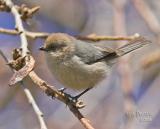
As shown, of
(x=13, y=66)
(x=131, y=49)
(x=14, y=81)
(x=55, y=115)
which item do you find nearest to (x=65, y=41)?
(x=131, y=49)

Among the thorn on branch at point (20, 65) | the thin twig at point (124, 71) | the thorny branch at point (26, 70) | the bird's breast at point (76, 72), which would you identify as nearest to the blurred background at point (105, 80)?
the thin twig at point (124, 71)

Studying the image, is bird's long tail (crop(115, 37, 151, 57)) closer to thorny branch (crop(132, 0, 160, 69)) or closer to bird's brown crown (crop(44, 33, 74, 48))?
thorny branch (crop(132, 0, 160, 69))

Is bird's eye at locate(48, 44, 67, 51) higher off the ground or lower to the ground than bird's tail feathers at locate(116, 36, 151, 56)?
higher

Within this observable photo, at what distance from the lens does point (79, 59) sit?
2.87m

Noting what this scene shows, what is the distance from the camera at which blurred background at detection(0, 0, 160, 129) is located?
2840mm

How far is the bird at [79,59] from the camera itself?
273 centimetres

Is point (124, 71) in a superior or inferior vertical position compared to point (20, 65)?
inferior

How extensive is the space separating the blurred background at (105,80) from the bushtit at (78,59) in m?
0.13

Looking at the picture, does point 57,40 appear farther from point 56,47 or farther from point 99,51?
point 99,51

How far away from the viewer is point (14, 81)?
170cm

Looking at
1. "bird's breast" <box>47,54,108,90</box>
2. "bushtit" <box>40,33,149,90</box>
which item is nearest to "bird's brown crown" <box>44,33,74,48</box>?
"bushtit" <box>40,33,149,90</box>

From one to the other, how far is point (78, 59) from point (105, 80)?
420 millimetres

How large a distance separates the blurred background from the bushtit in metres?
0.13

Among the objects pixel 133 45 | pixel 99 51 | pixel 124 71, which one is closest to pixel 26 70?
pixel 124 71
